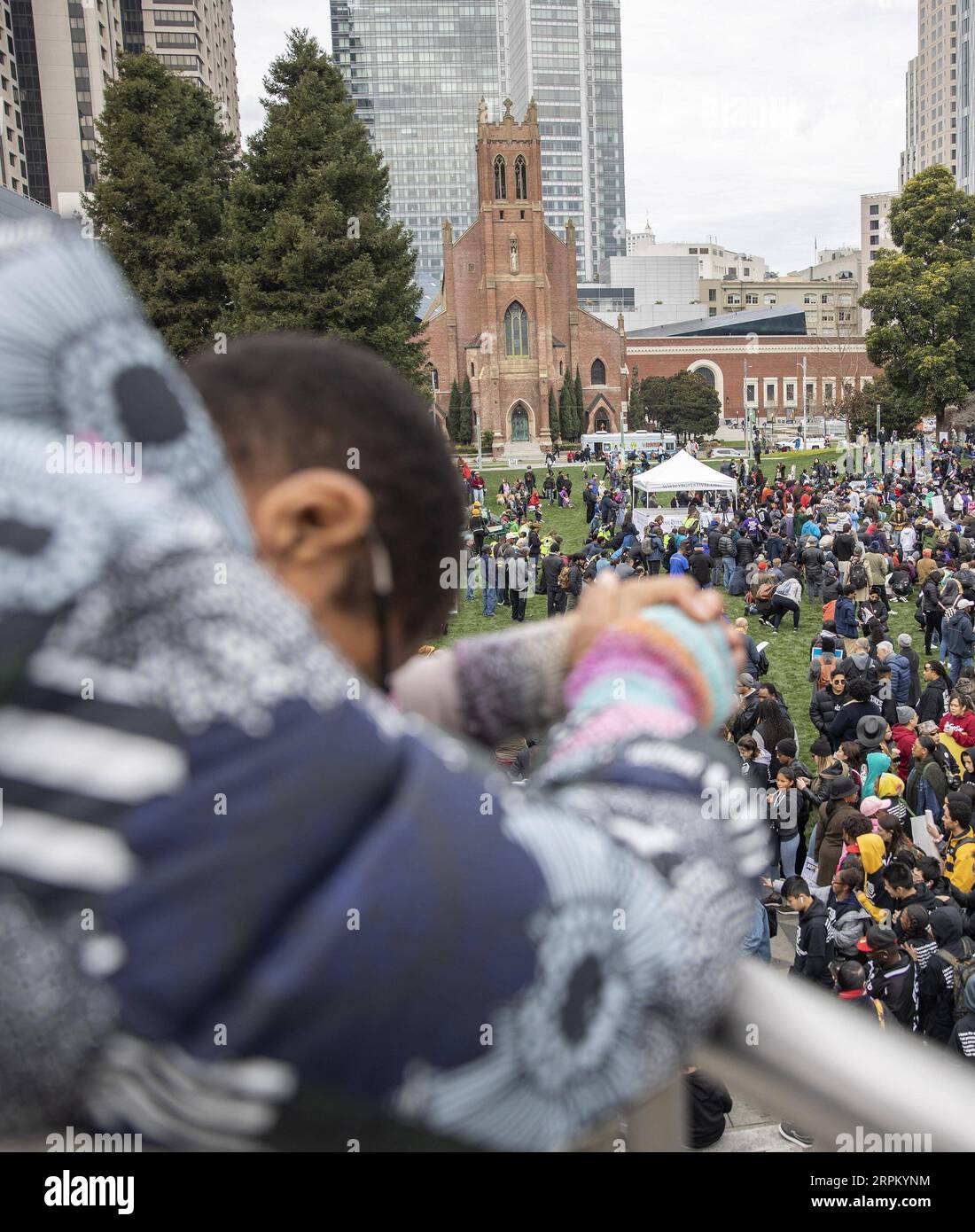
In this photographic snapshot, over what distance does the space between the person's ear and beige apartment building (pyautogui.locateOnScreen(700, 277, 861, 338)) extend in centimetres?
11525

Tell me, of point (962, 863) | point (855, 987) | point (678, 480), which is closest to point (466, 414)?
point (678, 480)

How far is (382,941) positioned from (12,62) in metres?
66.9

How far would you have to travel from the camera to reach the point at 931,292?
31203 mm

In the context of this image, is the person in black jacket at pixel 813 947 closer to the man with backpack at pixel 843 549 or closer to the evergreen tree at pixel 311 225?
the man with backpack at pixel 843 549

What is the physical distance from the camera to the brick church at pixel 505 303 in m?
64.8

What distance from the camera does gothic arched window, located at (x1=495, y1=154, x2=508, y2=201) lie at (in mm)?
65875

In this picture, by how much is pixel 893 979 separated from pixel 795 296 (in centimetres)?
12096

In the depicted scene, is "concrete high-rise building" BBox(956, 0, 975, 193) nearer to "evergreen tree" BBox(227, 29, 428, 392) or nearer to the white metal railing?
"evergreen tree" BBox(227, 29, 428, 392)

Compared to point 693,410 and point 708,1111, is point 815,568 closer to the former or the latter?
point 708,1111

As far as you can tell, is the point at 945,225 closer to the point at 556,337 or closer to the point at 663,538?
the point at 663,538

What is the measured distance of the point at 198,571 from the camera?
0.54 m

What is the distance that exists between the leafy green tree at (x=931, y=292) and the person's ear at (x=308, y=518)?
34157mm

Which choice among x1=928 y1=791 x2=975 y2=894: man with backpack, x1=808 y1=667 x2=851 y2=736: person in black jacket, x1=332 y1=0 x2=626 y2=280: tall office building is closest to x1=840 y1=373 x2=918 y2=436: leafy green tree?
x1=808 y1=667 x2=851 y2=736: person in black jacket

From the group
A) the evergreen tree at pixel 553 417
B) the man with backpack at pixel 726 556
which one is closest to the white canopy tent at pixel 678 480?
the man with backpack at pixel 726 556
